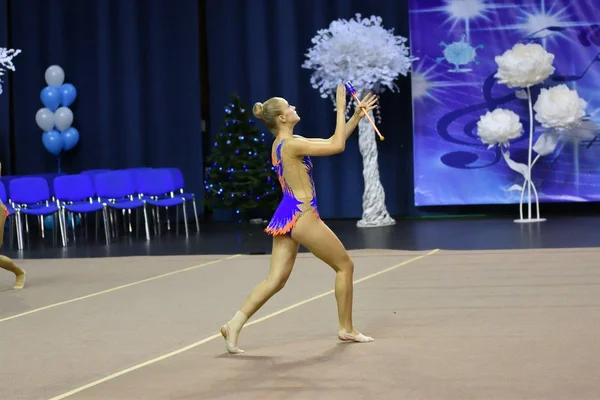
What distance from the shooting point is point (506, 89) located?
49.9ft

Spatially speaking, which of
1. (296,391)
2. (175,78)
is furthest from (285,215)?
(175,78)

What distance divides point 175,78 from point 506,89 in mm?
5647

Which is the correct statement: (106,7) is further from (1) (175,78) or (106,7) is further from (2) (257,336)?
(2) (257,336)

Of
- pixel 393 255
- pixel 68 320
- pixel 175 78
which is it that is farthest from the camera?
pixel 175 78

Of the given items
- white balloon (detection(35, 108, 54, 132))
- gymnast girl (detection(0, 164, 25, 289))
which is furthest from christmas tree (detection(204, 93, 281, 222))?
gymnast girl (detection(0, 164, 25, 289))

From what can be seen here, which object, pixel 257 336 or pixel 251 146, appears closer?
pixel 257 336

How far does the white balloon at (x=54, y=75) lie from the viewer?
17.3 meters

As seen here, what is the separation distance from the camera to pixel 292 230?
5.88 meters

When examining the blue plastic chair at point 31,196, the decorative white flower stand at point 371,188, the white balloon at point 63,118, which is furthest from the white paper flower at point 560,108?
the white balloon at point 63,118

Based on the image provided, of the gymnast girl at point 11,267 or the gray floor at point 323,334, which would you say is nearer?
the gray floor at point 323,334

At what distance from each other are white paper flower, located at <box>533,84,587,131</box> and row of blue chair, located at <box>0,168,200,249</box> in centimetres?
521

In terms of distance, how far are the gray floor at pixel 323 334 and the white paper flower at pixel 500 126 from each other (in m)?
4.54

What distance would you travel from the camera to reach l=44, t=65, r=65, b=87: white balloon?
56.8 ft

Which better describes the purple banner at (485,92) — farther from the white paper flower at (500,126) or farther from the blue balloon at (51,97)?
the blue balloon at (51,97)
